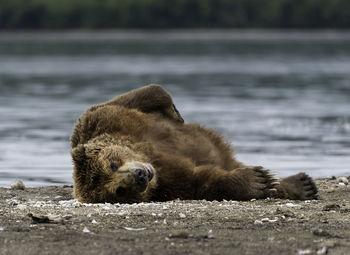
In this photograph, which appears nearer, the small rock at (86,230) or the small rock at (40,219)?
the small rock at (86,230)

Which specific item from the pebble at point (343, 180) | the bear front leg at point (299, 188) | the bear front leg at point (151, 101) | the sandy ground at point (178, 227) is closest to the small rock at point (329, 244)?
the sandy ground at point (178, 227)

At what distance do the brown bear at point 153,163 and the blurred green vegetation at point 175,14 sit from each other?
9036cm

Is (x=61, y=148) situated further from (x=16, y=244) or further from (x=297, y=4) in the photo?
(x=297, y=4)

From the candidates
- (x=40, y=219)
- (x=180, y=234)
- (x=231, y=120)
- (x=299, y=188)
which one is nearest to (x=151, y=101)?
(x=299, y=188)

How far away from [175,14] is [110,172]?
97.2 m

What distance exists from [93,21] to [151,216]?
99.2m

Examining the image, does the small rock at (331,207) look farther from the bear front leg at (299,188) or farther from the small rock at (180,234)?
the small rock at (180,234)

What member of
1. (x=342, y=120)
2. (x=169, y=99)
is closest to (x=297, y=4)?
(x=342, y=120)

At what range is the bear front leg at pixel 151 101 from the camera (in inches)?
287

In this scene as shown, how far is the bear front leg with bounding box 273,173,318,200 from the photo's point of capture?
6.87 m

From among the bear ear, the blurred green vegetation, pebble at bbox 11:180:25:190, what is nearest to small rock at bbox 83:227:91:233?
the bear ear

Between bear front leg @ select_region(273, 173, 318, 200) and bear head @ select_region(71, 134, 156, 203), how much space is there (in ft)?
3.89

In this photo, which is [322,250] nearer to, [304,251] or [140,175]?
[304,251]

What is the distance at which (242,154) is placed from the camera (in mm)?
10406
